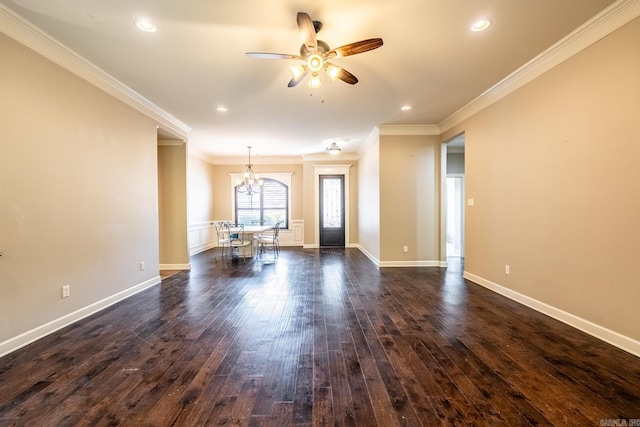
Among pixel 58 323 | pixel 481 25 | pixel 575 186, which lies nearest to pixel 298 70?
pixel 481 25

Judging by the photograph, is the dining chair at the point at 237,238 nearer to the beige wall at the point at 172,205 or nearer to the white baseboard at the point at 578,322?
the beige wall at the point at 172,205

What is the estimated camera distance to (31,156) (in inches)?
94.6

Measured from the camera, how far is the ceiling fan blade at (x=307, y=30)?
1.97 metres

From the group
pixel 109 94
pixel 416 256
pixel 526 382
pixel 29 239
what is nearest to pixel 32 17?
pixel 109 94

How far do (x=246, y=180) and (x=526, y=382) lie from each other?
266 inches

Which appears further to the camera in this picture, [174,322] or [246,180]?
[246,180]

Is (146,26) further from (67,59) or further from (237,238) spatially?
(237,238)

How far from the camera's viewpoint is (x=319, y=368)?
193 centimetres

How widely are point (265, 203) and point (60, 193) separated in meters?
5.93

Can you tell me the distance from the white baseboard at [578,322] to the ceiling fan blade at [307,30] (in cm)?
358

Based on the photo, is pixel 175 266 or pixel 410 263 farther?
pixel 410 263

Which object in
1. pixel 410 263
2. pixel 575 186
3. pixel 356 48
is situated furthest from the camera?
pixel 410 263

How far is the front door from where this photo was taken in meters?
8.15

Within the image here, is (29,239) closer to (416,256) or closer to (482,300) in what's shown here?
(482,300)
